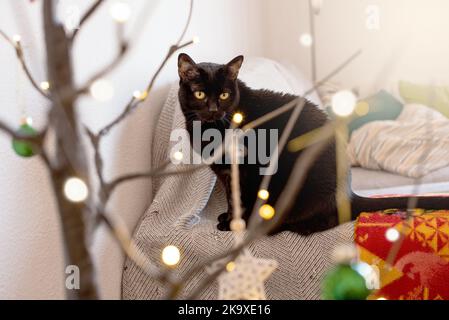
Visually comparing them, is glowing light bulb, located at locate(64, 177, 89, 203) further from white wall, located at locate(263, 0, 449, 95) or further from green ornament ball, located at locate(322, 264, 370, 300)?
white wall, located at locate(263, 0, 449, 95)

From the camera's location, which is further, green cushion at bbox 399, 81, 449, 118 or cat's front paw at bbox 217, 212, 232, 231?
green cushion at bbox 399, 81, 449, 118

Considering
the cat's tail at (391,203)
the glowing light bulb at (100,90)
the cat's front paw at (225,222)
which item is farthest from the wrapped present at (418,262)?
the glowing light bulb at (100,90)

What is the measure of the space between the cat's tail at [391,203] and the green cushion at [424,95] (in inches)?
44.8

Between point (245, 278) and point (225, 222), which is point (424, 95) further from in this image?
point (245, 278)

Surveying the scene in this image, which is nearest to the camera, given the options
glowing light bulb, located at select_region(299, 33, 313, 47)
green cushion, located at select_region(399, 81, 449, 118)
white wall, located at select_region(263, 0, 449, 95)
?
glowing light bulb, located at select_region(299, 33, 313, 47)

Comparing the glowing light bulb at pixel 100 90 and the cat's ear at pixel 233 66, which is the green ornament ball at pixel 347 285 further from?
the cat's ear at pixel 233 66

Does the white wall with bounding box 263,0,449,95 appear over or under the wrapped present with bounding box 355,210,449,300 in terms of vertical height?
over

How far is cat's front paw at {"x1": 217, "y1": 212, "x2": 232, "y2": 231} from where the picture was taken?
1326mm

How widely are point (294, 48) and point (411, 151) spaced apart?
113 centimetres

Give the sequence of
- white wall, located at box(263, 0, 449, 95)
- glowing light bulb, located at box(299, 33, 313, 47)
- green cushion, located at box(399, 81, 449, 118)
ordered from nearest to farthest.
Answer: glowing light bulb, located at box(299, 33, 313, 47)
green cushion, located at box(399, 81, 449, 118)
white wall, located at box(263, 0, 449, 95)

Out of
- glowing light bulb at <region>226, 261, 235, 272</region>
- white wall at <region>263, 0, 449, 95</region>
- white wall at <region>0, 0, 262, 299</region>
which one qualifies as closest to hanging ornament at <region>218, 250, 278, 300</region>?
glowing light bulb at <region>226, 261, 235, 272</region>

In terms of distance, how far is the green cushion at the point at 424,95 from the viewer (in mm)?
2287

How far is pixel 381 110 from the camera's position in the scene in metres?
2.35
